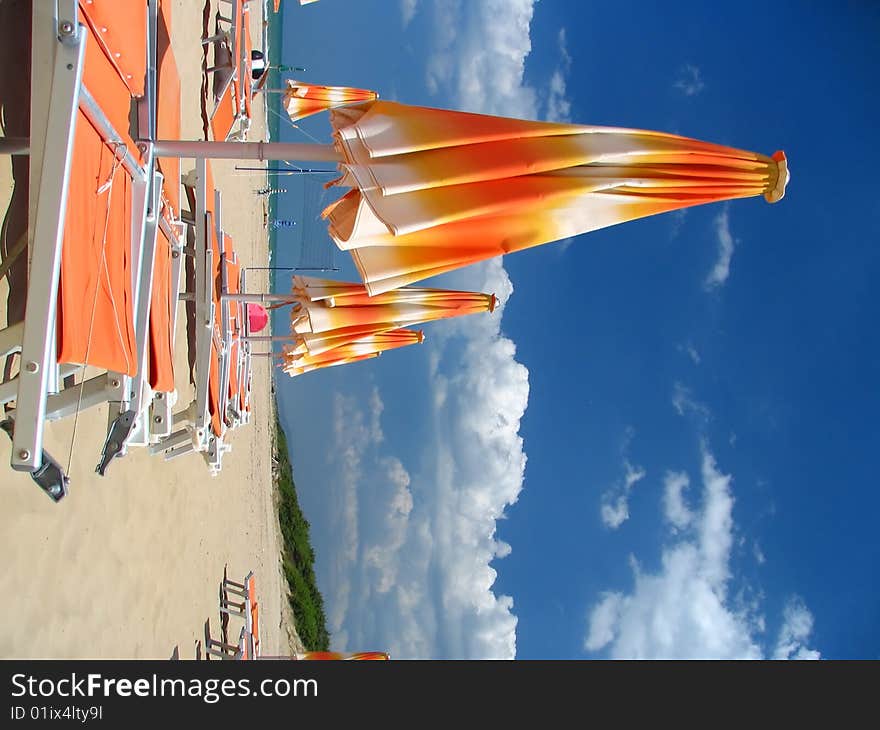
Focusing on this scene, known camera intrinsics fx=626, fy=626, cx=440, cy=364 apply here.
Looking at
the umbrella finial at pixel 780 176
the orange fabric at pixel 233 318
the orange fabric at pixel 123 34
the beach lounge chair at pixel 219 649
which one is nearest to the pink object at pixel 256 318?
the orange fabric at pixel 233 318

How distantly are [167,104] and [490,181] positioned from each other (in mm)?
1891

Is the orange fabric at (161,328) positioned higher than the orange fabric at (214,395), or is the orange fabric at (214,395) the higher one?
the orange fabric at (214,395)

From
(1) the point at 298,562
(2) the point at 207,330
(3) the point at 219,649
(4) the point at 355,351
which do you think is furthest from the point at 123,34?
(1) the point at 298,562

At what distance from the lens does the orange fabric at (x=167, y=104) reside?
3.20 m

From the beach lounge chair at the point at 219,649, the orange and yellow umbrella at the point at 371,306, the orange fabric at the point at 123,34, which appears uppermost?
the orange and yellow umbrella at the point at 371,306

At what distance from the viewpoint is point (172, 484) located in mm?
5828

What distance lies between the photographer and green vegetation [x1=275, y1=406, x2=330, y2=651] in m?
17.6

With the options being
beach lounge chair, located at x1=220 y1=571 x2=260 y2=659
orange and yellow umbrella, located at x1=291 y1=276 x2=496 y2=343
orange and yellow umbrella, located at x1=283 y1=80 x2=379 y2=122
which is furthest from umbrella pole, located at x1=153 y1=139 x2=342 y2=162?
beach lounge chair, located at x1=220 y1=571 x2=260 y2=659

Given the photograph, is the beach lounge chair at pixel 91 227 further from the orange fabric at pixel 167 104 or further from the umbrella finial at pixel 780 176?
the umbrella finial at pixel 780 176

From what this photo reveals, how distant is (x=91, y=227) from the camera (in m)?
2.38

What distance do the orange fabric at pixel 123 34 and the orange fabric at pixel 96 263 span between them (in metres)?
0.40
